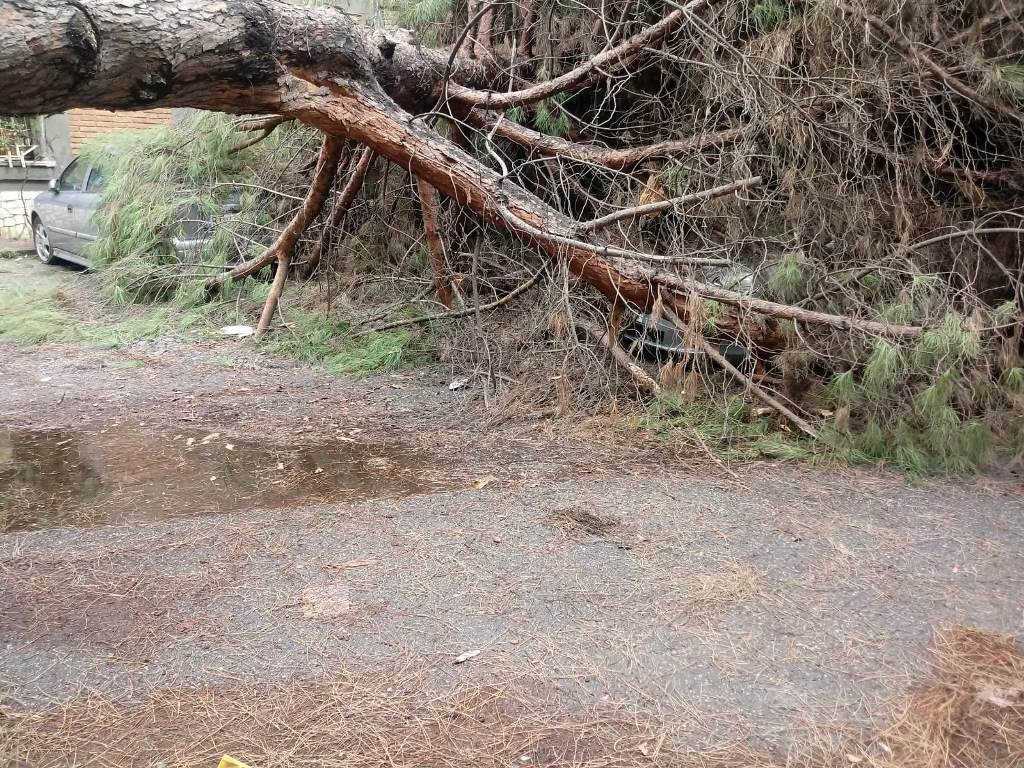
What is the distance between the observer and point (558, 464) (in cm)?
521

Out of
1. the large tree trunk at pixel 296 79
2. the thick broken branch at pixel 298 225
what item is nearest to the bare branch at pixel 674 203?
the large tree trunk at pixel 296 79

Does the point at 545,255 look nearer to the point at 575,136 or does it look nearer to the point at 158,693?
the point at 575,136

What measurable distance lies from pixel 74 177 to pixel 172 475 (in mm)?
9099

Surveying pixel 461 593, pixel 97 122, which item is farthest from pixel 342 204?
pixel 97 122

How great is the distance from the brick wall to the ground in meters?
12.3

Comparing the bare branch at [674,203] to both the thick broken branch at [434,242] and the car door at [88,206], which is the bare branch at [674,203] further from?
the car door at [88,206]

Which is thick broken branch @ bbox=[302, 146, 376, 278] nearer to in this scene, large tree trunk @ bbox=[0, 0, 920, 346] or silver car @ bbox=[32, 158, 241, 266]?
large tree trunk @ bbox=[0, 0, 920, 346]

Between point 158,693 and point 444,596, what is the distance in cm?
118

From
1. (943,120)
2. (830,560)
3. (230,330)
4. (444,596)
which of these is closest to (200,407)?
(230,330)

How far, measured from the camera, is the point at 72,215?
1178 centimetres

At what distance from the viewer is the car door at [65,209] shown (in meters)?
11.9

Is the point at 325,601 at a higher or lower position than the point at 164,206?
lower

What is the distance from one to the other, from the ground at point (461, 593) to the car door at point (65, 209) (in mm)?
6957

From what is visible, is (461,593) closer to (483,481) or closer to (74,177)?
(483,481)
